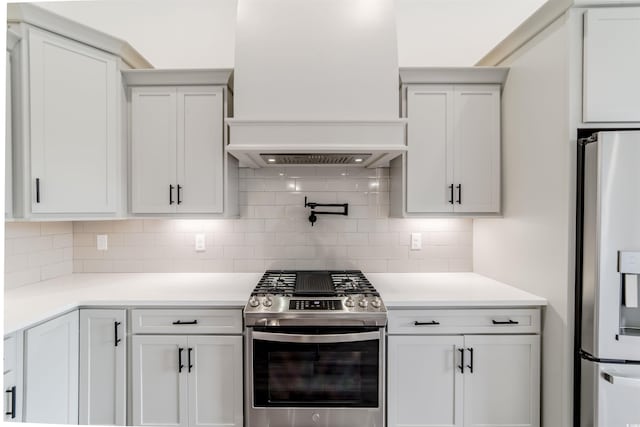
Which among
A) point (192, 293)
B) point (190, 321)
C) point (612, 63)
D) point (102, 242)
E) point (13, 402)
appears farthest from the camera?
point (102, 242)

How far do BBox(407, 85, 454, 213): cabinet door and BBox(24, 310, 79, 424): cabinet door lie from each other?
2.09 meters

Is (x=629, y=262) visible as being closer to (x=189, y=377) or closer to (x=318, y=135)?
(x=318, y=135)

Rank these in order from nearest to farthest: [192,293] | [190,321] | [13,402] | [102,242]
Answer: [13,402] → [190,321] → [192,293] → [102,242]

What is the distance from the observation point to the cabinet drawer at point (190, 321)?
6.52 ft

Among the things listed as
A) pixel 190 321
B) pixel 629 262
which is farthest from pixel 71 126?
pixel 629 262

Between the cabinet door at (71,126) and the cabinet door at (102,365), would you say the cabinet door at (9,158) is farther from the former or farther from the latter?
the cabinet door at (102,365)

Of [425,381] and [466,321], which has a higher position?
[466,321]

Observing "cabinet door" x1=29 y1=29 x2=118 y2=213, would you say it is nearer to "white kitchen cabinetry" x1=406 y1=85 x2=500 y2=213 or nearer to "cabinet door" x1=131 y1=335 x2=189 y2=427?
"cabinet door" x1=131 y1=335 x2=189 y2=427

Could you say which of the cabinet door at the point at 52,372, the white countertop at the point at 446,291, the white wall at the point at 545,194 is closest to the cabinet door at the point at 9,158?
the cabinet door at the point at 52,372

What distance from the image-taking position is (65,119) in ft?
6.71

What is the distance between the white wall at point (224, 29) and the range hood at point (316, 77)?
0.82 meters

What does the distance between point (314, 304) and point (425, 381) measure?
2.46 ft

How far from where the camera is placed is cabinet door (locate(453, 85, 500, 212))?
2328 millimetres

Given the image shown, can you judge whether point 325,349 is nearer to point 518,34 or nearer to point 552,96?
point 552,96
